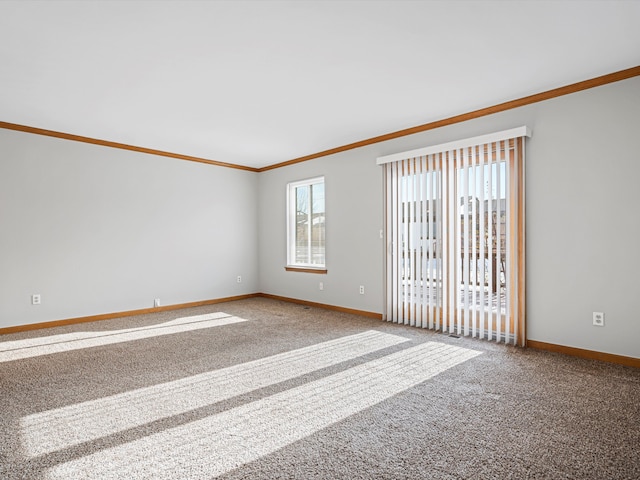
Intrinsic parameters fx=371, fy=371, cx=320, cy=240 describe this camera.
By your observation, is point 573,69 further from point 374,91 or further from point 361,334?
point 361,334

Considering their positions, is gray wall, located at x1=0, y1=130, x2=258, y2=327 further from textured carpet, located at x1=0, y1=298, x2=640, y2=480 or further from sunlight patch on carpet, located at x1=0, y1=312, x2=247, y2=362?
textured carpet, located at x1=0, y1=298, x2=640, y2=480

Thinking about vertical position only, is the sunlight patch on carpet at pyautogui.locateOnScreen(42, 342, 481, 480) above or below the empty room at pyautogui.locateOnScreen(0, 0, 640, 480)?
below

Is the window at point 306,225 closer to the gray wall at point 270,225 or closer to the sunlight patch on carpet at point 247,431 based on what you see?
the gray wall at point 270,225

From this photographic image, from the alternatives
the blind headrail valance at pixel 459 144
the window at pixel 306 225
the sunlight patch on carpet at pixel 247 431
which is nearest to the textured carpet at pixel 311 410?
the sunlight patch on carpet at pixel 247 431

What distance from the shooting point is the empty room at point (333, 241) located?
2.10 meters

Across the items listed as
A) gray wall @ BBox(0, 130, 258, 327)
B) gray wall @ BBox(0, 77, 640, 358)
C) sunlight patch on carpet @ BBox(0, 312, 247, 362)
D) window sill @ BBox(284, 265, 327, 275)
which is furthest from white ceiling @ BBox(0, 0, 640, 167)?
sunlight patch on carpet @ BBox(0, 312, 247, 362)

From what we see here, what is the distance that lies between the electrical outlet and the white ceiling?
6.83 feet

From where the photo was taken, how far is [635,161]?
3100mm

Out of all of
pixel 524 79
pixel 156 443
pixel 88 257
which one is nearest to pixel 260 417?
pixel 156 443

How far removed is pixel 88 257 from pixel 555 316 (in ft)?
18.3

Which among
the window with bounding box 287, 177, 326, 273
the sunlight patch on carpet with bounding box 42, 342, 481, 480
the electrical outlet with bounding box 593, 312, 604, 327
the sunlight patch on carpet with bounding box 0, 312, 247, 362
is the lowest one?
the sunlight patch on carpet with bounding box 42, 342, 481, 480

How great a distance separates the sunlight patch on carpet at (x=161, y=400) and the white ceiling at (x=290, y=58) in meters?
2.50

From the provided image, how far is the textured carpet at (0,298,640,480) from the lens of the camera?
5.92ft

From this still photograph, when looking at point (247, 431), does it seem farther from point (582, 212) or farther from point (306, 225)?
point (306, 225)
